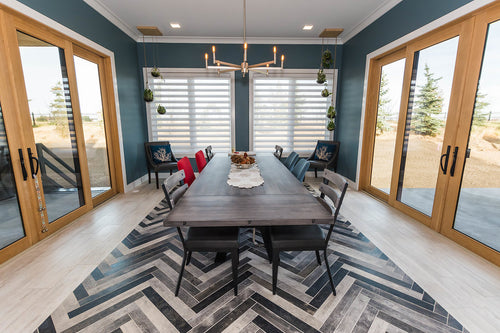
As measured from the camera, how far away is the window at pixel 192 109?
199 inches

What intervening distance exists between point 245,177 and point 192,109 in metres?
3.37

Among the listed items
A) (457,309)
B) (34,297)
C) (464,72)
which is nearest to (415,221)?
(457,309)

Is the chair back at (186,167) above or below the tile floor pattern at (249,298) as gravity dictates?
above

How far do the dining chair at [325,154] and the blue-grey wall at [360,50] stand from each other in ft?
0.77

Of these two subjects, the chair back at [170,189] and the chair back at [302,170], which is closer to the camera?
the chair back at [170,189]

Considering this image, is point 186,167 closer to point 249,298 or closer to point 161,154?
point 249,298

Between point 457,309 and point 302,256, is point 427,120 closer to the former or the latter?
point 457,309

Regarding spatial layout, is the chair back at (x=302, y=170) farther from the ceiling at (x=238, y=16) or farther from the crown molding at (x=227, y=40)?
the crown molding at (x=227, y=40)

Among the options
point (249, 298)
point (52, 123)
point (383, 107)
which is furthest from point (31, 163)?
point (383, 107)

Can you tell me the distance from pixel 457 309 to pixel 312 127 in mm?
4228

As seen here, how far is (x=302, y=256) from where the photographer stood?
2.26 metres

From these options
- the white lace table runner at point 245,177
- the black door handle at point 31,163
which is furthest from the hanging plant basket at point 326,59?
the black door handle at point 31,163

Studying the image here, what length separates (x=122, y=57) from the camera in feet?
13.9

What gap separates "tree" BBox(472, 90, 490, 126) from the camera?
2240mm
